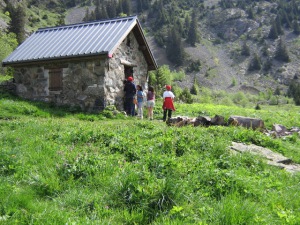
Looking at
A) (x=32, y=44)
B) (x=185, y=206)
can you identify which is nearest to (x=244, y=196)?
(x=185, y=206)

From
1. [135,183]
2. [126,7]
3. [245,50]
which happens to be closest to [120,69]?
[135,183]

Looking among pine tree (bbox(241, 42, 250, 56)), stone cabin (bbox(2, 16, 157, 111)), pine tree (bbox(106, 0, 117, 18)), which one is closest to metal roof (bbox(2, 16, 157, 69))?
stone cabin (bbox(2, 16, 157, 111))

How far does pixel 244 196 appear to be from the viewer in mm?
4496

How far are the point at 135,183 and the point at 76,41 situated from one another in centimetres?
1404

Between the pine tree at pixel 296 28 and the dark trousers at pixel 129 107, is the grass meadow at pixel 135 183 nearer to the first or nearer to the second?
the dark trousers at pixel 129 107

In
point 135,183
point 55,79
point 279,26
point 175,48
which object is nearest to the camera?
point 135,183

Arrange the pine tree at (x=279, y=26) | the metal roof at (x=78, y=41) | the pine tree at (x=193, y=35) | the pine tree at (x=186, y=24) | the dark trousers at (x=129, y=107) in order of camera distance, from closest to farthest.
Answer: the metal roof at (x=78, y=41) → the dark trousers at (x=129, y=107) → the pine tree at (x=193, y=35) → the pine tree at (x=279, y=26) → the pine tree at (x=186, y=24)

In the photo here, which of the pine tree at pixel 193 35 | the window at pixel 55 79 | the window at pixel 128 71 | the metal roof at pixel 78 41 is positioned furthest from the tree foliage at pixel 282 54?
the window at pixel 55 79

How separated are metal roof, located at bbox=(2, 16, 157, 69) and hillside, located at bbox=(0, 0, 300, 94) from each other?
56141 mm

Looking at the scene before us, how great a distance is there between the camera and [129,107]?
53.8 ft

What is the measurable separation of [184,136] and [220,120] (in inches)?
172

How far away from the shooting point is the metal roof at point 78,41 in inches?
610

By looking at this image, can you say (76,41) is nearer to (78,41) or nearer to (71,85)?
(78,41)

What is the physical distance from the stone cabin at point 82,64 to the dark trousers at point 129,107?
1.15ft
